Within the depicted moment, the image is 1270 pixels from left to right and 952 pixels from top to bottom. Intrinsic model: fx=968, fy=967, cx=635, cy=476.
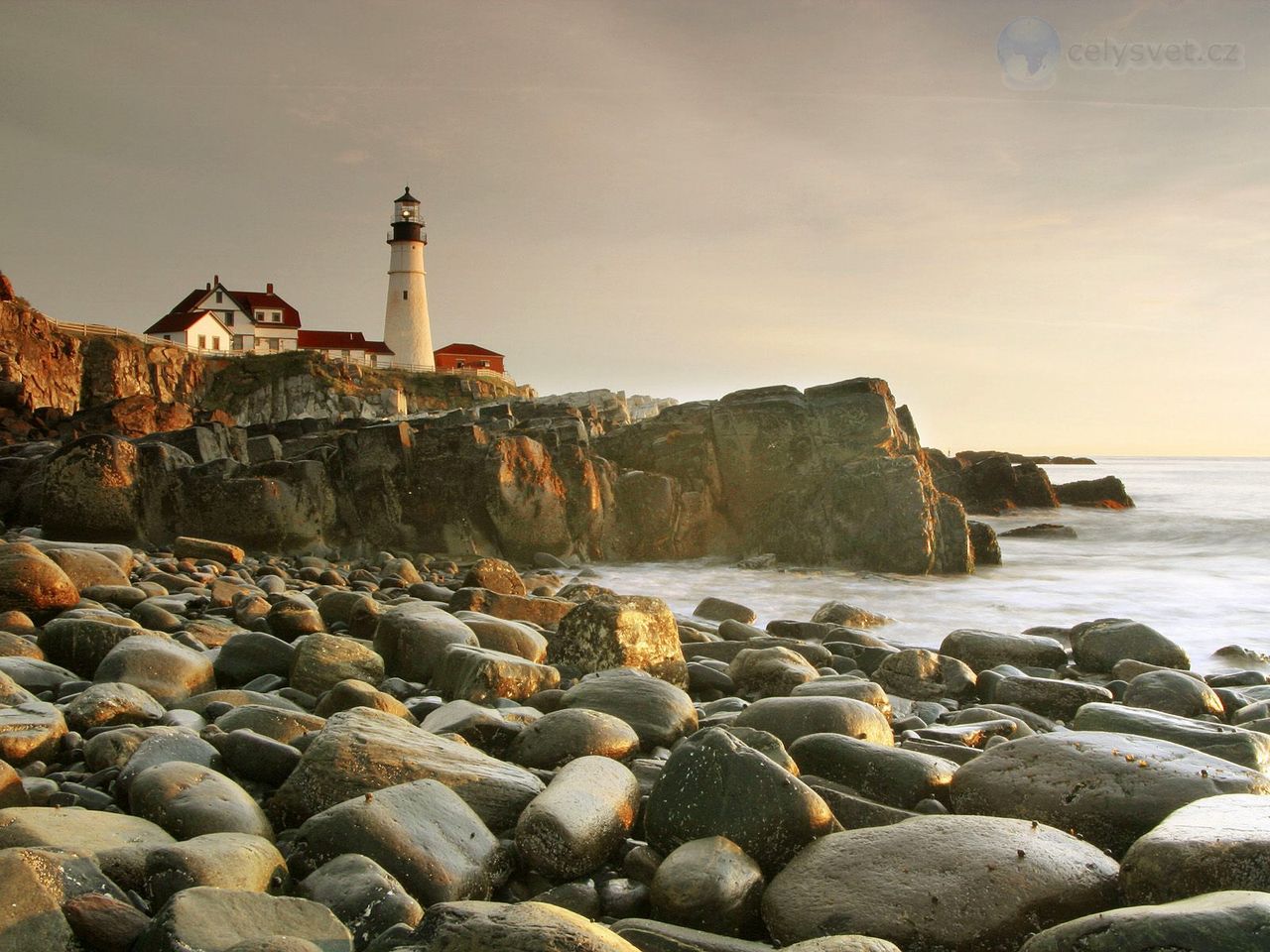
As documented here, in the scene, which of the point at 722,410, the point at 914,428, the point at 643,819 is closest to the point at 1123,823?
the point at 643,819

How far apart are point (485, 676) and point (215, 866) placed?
6.89 feet

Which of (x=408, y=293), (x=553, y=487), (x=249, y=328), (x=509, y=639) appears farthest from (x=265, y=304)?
(x=509, y=639)

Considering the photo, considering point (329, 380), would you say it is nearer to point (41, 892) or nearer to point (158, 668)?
point (158, 668)

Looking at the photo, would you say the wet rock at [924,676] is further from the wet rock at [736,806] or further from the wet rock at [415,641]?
the wet rock at [736,806]

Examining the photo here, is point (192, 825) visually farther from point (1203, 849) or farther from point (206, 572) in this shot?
point (206, 572)

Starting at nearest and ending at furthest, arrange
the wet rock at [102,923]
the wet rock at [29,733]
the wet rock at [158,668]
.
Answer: the wet rock at [102,923] < the wet rock at [29,733] < the wet rock at [158,668]

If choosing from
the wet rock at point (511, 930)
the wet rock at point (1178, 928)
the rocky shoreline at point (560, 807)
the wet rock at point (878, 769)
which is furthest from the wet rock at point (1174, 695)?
the wet rock at point (511, 930)

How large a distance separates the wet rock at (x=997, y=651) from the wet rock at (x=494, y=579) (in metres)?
3.62

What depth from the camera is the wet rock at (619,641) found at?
17.0 ft

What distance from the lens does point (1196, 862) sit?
97.9 inches

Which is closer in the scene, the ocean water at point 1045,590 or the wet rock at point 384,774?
the wet rock at point 384,774

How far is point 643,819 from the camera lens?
301 centimetres

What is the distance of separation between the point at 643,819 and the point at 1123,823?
4.89 ft

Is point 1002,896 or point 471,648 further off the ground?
point 471,648
